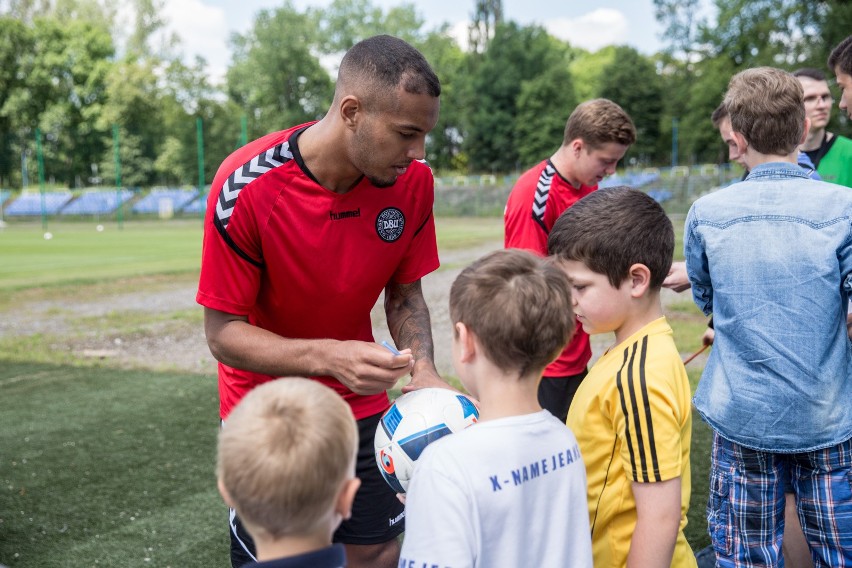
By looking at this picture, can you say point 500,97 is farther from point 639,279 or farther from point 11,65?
point 639,279

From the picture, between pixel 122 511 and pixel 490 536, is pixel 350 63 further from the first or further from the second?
pixel 122 511

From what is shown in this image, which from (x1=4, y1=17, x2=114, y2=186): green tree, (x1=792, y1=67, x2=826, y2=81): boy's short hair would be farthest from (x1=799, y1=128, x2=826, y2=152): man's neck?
(x1=4, y1=17, x2=114, y2=186): green tree

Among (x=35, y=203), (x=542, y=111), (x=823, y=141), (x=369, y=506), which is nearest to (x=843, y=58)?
(x=823, y=141)

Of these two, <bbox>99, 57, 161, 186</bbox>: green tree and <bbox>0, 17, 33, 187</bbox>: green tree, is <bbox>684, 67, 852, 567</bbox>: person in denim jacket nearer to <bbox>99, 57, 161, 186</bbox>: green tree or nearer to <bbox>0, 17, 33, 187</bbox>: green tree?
<bbox>99, 57, 161, 186</bbox>: green tree

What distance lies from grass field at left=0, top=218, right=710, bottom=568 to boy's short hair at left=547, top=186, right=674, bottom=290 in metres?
2.45

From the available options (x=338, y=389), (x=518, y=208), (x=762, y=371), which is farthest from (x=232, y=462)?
(x=518, y=208)

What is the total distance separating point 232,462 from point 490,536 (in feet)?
2.14

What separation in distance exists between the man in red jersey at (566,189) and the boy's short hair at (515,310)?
8.17 feet

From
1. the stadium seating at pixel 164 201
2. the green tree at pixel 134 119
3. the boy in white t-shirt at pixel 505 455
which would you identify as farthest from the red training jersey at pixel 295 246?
the green tree at pixel 134 119

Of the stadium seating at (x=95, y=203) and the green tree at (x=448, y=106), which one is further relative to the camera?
the green tree at (x=448, y=106)

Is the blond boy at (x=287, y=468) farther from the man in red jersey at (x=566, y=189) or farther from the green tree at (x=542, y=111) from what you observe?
the green tree at (x=542, y=111)

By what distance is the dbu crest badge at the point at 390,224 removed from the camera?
10.0ft

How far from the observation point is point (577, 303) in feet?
8.10

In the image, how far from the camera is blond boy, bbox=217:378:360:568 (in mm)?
1612
